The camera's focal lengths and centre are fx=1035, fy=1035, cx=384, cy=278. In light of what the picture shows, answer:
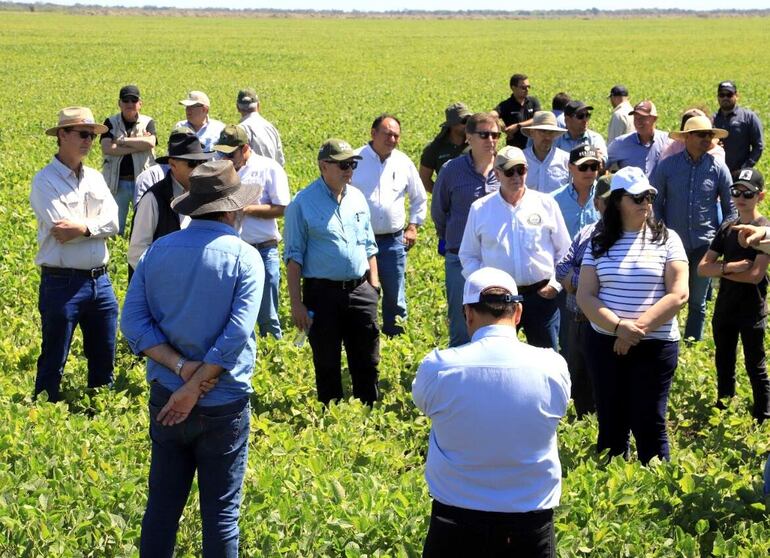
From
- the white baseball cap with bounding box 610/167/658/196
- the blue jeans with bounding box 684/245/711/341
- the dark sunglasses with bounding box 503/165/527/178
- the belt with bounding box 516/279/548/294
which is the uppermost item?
Answer: the dark sunglasses with bounding box 503/165/527/178

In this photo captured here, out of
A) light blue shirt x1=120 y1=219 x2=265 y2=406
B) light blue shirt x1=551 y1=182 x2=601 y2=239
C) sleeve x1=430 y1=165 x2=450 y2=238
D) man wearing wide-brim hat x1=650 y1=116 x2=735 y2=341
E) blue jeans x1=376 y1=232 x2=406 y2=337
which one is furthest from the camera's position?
blue jeans x1=376 y1=232 x2=406 y2=337

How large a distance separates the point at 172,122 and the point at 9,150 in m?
6.91

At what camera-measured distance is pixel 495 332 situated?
12.8 feet

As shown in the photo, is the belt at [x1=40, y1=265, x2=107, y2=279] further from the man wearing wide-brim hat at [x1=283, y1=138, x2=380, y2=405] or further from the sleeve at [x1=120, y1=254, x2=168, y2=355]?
the sleeve at [x1=120, y1=254, x2=168, y2=355]

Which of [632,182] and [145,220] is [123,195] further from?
[632,182]

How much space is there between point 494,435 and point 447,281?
4432mm

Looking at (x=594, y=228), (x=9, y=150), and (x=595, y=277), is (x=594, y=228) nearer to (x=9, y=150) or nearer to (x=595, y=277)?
(x=595, y=277)

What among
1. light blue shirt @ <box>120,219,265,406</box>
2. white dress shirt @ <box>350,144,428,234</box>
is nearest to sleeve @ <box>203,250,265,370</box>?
light blue shirt @ <box>120,219,265,406</box>

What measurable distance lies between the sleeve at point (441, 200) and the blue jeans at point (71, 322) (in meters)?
2.60

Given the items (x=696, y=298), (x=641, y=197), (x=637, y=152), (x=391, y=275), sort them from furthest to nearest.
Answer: (x=637, y=152)
(x=391, y=275)
(x=696, y=298)
(x=641, y=197)

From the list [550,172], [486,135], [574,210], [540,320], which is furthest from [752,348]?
[486,135]

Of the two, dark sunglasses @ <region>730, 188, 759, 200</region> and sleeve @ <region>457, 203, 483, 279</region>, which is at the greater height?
dark sunglasses @ <region>730, 188, 759, 200</region>

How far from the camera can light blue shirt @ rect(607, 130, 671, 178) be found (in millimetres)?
10180

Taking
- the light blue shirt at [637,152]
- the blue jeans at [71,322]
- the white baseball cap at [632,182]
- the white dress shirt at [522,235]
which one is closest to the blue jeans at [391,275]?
the white dress shirt at [522,235]
